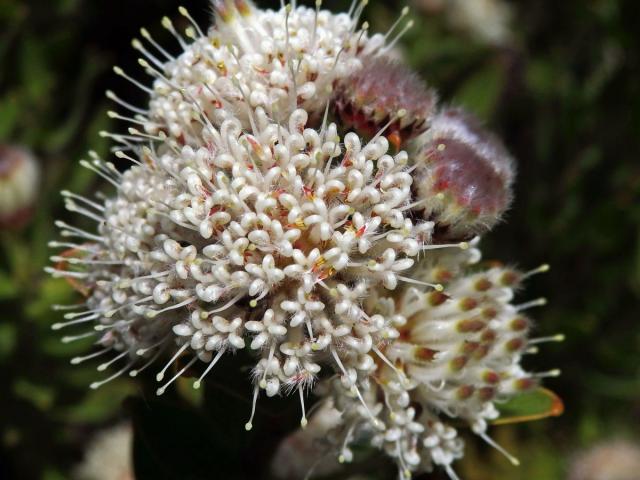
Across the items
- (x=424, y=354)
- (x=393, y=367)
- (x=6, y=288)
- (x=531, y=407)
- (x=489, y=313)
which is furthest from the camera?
(x=6, y=288)

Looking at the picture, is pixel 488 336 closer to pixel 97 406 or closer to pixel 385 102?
pixel 385 102

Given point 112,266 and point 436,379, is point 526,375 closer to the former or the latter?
point 436,379

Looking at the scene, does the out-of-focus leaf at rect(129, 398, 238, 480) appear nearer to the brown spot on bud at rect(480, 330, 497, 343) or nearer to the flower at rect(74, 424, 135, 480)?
the brown spot on bud at rect(480, 330, 497, 343)

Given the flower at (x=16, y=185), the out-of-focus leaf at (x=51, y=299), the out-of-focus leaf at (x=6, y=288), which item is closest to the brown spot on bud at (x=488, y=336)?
the out-of-focus leaf at (x=51, y=299)

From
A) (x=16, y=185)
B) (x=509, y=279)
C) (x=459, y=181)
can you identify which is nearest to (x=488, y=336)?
(x=509, y=279)

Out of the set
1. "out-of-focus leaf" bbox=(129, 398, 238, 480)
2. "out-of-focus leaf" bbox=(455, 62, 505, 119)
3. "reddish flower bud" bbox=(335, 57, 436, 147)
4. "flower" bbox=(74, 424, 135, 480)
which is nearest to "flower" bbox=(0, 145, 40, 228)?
"flower" bbox=(74, 424, 135, 480)

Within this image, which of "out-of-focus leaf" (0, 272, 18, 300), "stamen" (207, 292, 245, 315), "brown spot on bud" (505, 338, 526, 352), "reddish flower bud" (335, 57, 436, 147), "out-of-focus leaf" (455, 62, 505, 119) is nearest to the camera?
"stamen" (207, 292, 245, 315)
